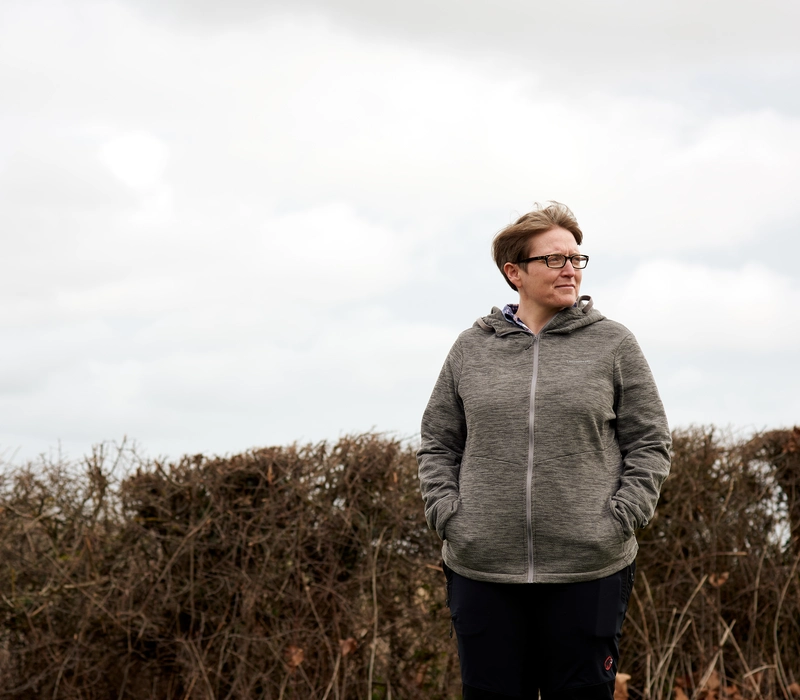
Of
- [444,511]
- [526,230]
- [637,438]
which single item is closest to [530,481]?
[444,511]

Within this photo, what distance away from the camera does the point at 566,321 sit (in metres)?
3.28

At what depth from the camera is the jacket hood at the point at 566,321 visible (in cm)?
326

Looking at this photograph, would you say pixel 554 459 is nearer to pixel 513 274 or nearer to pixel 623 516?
pixel 623 516

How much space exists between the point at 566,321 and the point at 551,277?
0.17 metres

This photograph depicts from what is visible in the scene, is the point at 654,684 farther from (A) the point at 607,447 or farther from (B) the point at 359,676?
(A) the point at 607,447

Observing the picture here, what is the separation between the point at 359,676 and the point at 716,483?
8.24 feet

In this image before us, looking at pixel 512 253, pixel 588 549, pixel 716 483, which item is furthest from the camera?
pixel 716 483

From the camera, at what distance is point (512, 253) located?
335 centimetres

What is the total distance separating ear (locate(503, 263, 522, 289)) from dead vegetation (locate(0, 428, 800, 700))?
2.05 metres

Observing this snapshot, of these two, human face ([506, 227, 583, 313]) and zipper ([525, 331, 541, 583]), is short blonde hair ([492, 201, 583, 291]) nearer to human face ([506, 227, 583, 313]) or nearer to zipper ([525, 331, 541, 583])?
human face ([506, 227, 583, 313])

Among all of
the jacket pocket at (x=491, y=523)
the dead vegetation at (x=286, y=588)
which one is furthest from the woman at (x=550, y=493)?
the dead vegetation at (x=286, y=588)

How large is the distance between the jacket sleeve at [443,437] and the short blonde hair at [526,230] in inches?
15.1

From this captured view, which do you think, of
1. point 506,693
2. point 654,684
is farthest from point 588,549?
point 654,684

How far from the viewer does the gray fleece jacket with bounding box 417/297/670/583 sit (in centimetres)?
300
